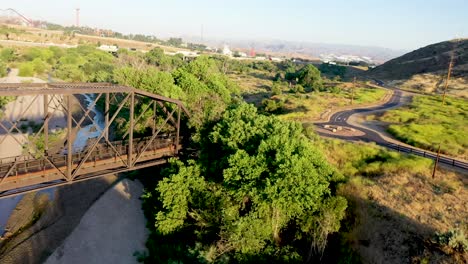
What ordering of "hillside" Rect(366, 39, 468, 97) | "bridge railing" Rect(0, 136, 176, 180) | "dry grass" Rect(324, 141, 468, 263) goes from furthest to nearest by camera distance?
"hillside" Rect(366, 39, 468, 97), "dry grass" Rect(324, 141, 468, 263), "bridge railing" Rect(0, 136, 176, 180)

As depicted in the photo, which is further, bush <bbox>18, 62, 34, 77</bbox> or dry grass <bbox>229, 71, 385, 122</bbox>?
bush <bbox>18, 62, 34, 77</bbox>

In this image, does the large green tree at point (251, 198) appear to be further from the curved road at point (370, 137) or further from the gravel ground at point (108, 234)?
the curved road at point (370, 137)

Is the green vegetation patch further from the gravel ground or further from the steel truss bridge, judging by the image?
the gravel ground

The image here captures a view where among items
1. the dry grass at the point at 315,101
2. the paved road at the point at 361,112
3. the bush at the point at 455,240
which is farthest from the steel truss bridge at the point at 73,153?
the bush at the point at 455,240

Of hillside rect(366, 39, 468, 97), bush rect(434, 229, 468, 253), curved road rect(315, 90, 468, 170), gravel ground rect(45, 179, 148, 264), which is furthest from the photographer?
hillside rect(366, 39, 468, 97)

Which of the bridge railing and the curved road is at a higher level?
the curved road

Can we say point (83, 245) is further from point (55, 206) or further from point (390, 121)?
point (390, 121)

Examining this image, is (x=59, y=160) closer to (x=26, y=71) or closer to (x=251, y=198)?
(x=251, y=198)

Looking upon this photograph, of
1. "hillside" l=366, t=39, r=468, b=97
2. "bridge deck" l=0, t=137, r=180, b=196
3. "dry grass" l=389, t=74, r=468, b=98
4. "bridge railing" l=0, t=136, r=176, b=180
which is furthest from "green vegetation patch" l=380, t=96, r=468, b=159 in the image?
"bridge railing" l=0, t=136, r=176, b=180
